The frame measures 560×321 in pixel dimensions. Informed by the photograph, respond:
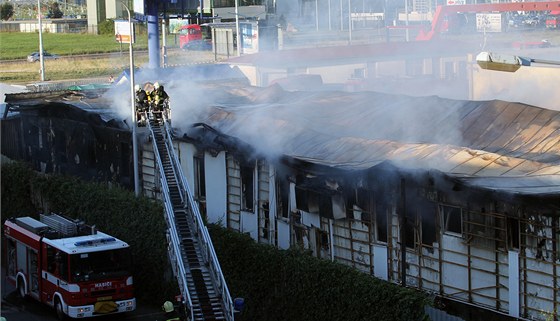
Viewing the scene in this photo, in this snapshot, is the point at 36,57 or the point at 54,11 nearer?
the point at 36,57

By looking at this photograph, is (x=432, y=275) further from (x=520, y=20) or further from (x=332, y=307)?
(x=520, y=20)

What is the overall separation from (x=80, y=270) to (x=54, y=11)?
8137cm

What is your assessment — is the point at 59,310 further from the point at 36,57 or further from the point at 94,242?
the point at 36,57

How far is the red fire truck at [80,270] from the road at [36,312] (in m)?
0.33

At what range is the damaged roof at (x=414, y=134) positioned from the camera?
1430cm

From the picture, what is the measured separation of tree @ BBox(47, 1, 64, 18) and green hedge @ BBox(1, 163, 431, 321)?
242 ft

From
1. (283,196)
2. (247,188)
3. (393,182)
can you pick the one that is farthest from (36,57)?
(393,182)

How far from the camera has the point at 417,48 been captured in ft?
135

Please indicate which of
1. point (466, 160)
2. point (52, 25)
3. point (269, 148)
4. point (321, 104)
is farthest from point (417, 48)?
point (52, 25)

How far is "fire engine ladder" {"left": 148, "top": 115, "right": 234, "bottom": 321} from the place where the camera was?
47.7 ft

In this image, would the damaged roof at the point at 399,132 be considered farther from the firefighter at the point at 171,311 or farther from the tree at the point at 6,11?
the tree at the point at 6,11

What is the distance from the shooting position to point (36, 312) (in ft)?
62.3

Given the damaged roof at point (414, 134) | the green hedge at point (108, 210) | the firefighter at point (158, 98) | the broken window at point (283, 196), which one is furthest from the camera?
the firefighter at point (158, 98)

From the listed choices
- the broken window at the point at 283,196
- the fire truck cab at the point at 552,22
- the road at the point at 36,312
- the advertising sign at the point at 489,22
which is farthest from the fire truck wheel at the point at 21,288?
the fire truck cab at the point at 552,22
